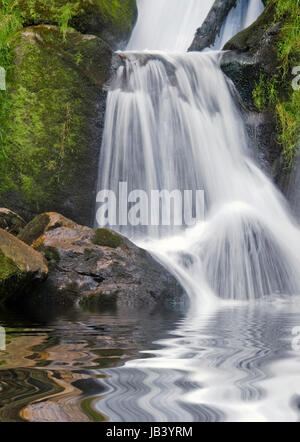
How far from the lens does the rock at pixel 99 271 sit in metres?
5.24

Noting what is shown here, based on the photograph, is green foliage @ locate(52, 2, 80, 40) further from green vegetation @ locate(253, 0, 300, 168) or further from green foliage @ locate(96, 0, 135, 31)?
green vegetation @ locate(253, 0, 300, 168)

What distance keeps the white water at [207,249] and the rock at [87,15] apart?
1.16 m

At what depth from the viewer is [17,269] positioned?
4.54 meters

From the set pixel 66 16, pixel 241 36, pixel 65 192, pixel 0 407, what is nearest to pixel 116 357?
pixel 0 407

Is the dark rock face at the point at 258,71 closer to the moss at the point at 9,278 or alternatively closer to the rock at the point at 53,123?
the rock at the point at 53,123

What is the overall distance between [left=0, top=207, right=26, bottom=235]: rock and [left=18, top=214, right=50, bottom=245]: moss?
0.66 m

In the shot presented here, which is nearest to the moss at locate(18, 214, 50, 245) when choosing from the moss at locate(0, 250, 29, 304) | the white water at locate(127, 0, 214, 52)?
the moss at locate(0, 250, 29, 304)

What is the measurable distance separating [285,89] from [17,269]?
282 inches

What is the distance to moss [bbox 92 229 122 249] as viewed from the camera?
18.8 ft

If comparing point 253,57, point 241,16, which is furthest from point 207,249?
point 241,16

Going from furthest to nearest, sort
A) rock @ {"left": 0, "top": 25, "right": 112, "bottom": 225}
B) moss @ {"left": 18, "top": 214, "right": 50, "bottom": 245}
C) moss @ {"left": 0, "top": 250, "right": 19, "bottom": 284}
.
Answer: rock @ {"left": 0, "top": 25, "right": 112, "bottom": 225}
moss @ {"left": 18, "top": 214, "right": 50, "bottom": 245}
moss @ {"left": 0, "top": 250, "right": 19, "bottom": 284}

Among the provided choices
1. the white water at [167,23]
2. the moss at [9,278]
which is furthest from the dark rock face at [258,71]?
the moss at [9,278]

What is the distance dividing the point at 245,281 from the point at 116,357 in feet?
15.9
